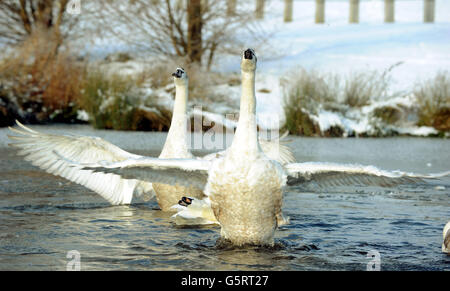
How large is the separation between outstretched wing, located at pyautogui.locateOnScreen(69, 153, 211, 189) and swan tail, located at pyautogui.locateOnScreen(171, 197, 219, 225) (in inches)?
21.6

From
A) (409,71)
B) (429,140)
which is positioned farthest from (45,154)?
(409,71)

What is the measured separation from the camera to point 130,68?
1809 cm

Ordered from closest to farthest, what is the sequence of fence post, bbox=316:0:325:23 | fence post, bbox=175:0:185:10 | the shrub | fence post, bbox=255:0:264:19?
the shrub → fence post, bbox=175:0:185:10 → fence post, bbox=255:0:264:19 → fence post, bbox=316:0:325:23

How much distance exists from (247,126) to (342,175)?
0.98 meters

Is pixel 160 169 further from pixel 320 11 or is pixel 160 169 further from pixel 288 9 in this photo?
pixel 288 9

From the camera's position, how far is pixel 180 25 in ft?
62.8

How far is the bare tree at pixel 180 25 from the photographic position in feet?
61.4

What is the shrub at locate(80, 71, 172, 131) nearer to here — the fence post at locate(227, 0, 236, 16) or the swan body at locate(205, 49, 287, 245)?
the fence post at locate(227, 0, 236, 16)

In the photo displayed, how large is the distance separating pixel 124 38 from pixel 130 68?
4.41 ft

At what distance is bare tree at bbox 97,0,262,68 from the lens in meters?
18.7

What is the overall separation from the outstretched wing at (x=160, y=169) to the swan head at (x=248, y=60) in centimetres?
86

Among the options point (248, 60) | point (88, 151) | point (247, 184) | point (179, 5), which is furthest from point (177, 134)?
point (179, 5)

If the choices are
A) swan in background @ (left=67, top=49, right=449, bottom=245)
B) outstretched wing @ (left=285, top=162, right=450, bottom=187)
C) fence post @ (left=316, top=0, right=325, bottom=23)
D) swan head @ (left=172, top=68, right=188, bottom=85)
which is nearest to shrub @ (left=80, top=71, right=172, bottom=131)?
swan head @ (left=172, top=68, right=188, bottom=85)

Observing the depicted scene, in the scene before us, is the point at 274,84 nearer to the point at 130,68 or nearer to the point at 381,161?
the point at 130,68
